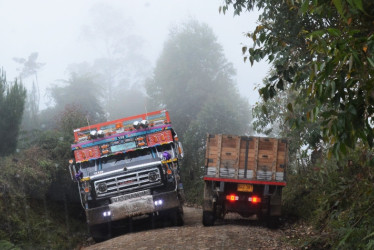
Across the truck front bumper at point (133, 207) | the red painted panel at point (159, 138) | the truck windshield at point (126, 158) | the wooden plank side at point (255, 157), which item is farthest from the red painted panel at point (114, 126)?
the wooden plank side at point (255, 157)

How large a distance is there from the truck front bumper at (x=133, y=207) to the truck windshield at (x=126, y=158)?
1.45 metres

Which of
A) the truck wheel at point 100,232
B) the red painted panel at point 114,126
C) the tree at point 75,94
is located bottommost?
the truck wheel at point 100,232

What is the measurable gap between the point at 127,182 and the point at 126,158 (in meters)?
1.03

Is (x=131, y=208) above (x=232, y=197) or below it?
below

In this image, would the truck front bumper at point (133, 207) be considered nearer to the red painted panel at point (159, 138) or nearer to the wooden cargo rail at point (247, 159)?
the wooden cargo rail at point (247, 159)

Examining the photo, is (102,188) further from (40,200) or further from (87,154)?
(40,200)

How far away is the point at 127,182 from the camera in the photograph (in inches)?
490

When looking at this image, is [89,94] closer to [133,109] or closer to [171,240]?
[133,109]

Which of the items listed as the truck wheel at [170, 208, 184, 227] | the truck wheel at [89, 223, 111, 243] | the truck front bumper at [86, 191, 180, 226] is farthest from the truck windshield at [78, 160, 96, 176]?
the truck wheel at [170, 208, 184, 227]

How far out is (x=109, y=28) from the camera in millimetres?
113312

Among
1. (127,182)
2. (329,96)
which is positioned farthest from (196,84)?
(329,96)

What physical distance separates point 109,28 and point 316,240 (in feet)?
365

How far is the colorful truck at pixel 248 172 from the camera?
39.3 feet

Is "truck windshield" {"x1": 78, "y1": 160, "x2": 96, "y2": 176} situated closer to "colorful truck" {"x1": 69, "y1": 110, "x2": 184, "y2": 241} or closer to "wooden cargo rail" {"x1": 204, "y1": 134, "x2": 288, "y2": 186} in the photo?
"colorful truck" {"x1": 69, "y1": 110, "x2": 184, "y2": 241}
